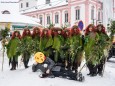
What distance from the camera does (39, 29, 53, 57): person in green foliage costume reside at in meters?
10.9

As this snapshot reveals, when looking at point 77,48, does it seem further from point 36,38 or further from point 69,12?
point 69,12

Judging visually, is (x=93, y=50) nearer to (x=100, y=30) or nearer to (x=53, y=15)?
(x=100, y=30)

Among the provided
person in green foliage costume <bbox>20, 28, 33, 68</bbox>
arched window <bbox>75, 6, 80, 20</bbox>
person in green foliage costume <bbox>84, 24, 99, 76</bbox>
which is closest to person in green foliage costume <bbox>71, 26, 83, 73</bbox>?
person in green foliage costume <bbox>84, 24, 99, 76</bbox>

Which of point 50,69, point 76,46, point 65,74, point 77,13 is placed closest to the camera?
point 65,74

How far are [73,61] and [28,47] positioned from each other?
185 cm

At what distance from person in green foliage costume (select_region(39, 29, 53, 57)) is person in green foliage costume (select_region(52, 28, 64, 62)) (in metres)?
0.17

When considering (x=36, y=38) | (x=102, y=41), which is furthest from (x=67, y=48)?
(x=36, y=38)

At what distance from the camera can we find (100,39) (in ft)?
34.1

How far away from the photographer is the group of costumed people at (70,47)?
410 inches

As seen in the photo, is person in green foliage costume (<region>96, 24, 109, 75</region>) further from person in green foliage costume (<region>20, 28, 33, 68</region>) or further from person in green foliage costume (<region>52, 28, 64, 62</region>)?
person in green foliage costume (<region>20, 28, 33, 68</region>)

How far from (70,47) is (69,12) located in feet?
115

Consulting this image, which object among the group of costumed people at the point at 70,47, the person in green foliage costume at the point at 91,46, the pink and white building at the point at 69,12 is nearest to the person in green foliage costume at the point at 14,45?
the group of costumed people at the point at 70,47

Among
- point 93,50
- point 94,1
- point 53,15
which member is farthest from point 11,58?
point 53,15

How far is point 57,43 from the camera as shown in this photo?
10812mm
